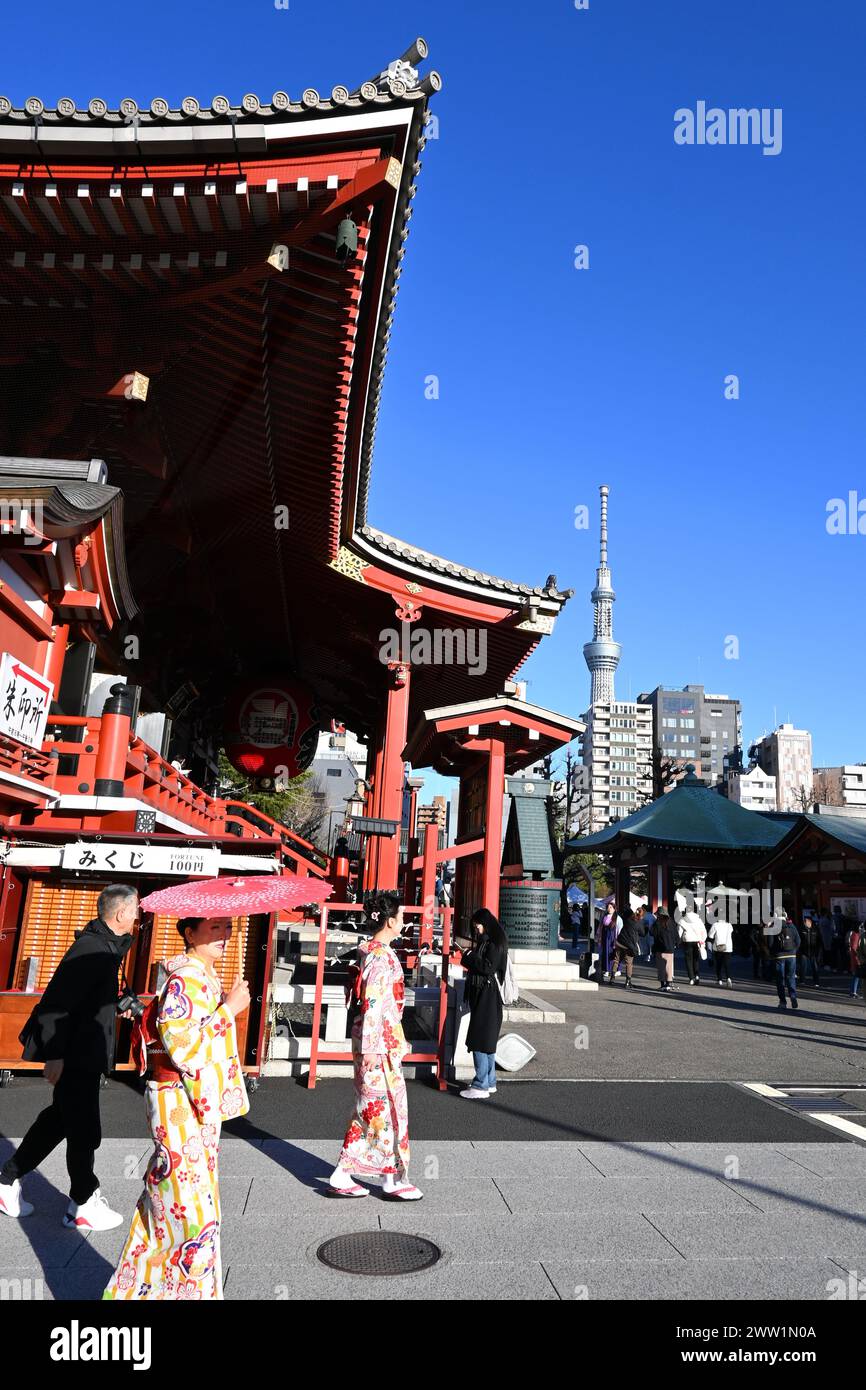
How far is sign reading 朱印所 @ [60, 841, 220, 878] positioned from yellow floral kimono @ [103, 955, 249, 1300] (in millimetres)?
4983

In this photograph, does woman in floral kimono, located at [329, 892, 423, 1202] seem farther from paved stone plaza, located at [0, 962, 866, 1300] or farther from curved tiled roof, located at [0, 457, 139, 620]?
curved tiled roof, located at [0, 457, 139, 620]

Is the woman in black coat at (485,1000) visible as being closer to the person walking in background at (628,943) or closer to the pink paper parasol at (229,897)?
the pink paper parasol at (229,897)

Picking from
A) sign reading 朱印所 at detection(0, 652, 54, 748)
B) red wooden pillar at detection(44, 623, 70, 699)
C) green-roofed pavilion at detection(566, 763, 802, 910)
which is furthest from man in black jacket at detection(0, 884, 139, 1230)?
green-roofed pavilion at detection(566, 763, 802, 910)

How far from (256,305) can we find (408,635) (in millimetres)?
8139

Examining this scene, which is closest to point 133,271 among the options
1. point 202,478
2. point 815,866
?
point 202,478

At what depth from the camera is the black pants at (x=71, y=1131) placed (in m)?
4.68

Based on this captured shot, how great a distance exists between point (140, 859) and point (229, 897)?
478 cm

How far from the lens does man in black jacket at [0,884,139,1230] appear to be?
15.4 feet

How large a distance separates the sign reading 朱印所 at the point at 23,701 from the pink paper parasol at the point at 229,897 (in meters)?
4.11

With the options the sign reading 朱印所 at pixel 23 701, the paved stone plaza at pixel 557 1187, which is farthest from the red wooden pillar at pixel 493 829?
the sign reading 朱印所 at pixel 23 701

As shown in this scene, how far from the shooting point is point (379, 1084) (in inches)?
219

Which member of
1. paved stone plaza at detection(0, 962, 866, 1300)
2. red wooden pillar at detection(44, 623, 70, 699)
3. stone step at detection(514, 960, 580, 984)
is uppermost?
red wooden pillar at detection(44, 623, 70, 699)

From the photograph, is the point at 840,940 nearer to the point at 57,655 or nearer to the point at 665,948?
the point at 665,948

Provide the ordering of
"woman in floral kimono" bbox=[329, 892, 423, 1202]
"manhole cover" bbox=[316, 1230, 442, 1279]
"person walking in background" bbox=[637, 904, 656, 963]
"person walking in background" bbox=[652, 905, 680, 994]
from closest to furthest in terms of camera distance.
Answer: "manhole cover" bbox=[316, 1230, 442, 1279], "woman in floral kimono" bbox=[329, 892, 423, 1202], "person walking in background" bbox=[652, 905, 680, 994], "person walking in background" bbox=[637, 904, 656, 963]
